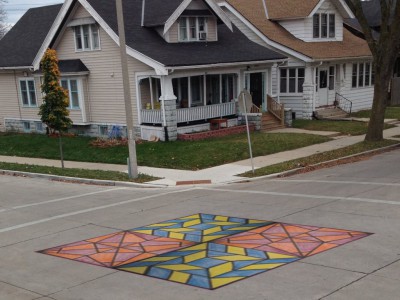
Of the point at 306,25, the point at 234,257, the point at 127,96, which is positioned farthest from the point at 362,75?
the point at 234,257

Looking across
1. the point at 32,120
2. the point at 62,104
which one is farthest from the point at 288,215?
the point at 32,120

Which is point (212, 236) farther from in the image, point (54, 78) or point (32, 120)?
point (32, 120)

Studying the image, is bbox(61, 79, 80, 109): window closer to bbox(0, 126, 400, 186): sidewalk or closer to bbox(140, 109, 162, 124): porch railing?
bbox(140, 109, 162, 124): porch railing

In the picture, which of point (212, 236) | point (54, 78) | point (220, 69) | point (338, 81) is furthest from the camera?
point (338, 81)

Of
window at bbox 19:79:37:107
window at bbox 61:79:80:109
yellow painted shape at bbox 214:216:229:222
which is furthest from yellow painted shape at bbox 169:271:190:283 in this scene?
window at bbox 19:79:37:107

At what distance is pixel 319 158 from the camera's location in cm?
1838

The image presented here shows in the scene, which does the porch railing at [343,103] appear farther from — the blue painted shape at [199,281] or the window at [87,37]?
the blue painted shape at [199,281]

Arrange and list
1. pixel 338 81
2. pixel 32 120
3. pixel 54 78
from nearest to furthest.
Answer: pixel 54 78, pixel 32 120, pixel 338 81

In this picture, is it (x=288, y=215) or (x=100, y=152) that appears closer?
(x=288, y=215)

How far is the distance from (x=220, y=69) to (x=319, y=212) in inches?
614

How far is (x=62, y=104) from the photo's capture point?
18703mm

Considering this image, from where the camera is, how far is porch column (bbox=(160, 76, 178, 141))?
888 inches

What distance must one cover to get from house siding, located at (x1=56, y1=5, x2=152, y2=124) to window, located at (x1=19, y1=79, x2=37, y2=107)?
369 centimetres

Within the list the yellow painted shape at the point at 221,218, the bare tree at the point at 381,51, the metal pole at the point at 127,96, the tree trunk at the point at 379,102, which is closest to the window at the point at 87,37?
the metal pole at the point at 127,96
